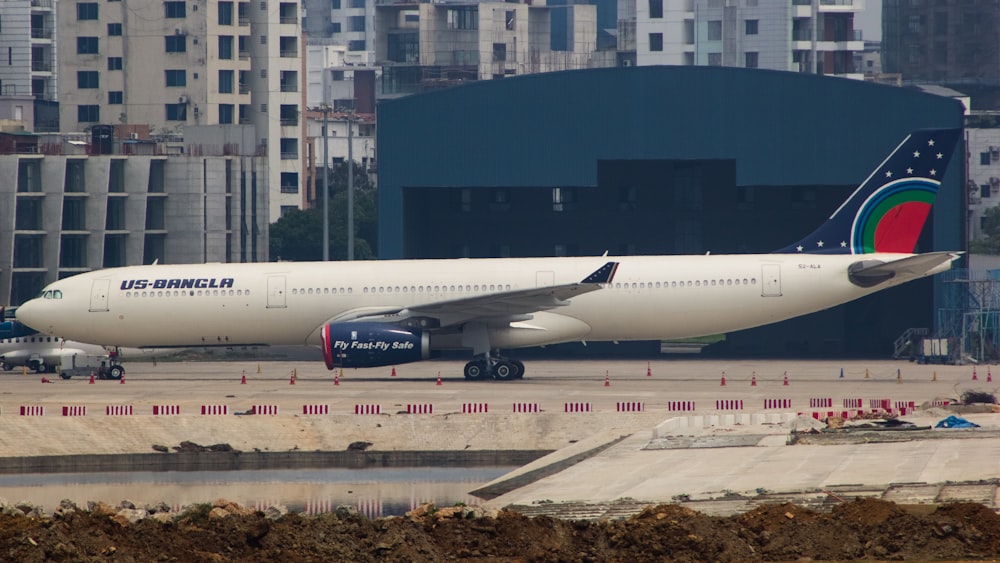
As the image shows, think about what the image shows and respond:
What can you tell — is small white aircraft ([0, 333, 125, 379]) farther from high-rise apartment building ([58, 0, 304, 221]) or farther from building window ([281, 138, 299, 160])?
building window ([281, 138, 299, 160])

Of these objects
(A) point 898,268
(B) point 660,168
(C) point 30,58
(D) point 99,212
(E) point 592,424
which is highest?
(C) point 30,58

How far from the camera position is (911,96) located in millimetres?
51500

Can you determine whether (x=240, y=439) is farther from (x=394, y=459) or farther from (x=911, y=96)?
(x=911, y=96)

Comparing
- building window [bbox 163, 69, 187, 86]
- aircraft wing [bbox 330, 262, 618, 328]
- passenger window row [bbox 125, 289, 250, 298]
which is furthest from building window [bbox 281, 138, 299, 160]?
aircraft wing [bbox 330, 262, 618, 328]

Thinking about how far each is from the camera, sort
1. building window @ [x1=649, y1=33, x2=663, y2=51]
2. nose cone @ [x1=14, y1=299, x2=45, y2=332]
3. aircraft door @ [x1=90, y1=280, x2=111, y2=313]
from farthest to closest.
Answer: building window @ [x1=649, y1=33, x2=663, y2=51], nose cone @ [x1=14, y1=299, x2=45, y2=332], aircraft door @ [x1=90, y1=280, x2=111, y2=313]

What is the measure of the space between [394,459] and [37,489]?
762cm

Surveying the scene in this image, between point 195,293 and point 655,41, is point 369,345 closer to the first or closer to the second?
point 195,293

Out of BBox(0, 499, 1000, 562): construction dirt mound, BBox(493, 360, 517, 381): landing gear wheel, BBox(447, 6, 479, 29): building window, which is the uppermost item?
BBox(447, 6, 479, 29): building window

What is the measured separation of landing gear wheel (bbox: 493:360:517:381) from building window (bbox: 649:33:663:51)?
8460 centimetres

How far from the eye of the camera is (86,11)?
10206cm

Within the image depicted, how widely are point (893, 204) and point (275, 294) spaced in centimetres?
1906

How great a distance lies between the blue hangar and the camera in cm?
5194

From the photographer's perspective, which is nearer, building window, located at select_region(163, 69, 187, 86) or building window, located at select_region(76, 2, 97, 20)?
building window, located at select_region(163, 69, 187, 86)

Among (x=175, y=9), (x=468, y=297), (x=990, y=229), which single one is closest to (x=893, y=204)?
(x=468, y=297)
